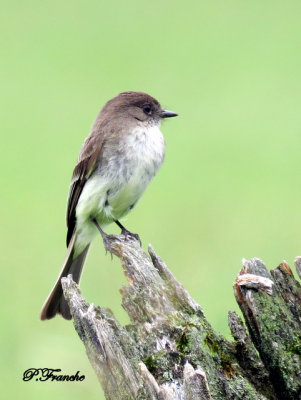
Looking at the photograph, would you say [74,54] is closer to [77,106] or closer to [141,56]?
[141,56]

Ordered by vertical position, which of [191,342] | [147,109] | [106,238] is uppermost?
[147,109]

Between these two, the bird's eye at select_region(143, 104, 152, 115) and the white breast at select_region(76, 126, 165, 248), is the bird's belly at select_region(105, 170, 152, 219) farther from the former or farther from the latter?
the bird's eye at select_region(143, 104, 152, 115)

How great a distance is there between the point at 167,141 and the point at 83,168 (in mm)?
6609

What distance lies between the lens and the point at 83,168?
7.84 meters

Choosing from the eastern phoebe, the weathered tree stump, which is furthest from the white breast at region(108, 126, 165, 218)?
the weathered tree stump

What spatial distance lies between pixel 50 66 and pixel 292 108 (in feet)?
15.9

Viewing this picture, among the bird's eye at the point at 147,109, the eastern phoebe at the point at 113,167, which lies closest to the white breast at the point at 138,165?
the eastern phoebe at the point at 113,167

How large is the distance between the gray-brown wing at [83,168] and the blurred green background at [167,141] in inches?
37.2

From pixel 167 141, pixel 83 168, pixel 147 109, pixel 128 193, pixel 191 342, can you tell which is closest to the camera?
pixel 191 342

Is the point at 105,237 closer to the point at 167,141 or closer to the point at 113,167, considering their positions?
the point at 113,167

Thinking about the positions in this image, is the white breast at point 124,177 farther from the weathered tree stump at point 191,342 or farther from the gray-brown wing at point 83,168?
the weathered tree stump at point 191,342

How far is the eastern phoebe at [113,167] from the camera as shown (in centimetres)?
763

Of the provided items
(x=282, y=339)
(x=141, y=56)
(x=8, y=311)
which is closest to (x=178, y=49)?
(x=141, y=56)

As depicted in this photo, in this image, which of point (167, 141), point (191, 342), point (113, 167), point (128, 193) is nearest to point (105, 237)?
point (128, 193)
